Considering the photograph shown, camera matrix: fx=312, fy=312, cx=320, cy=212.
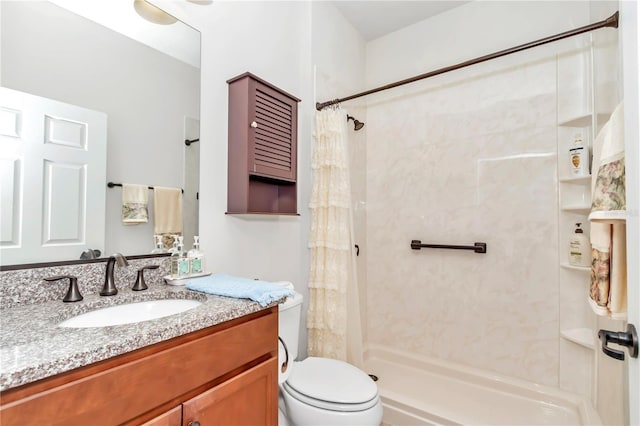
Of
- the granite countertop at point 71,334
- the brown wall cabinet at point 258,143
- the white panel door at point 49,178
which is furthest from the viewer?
the brown wall cabinet at point 258,143

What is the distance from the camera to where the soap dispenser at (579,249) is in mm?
1729

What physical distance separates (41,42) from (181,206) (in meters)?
0.71

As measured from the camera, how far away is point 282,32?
1.93 meters

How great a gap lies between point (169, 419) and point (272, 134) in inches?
51.9

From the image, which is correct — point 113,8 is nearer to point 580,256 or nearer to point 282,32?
point 282,32

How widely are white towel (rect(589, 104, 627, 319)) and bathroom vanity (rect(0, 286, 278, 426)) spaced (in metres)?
0.93

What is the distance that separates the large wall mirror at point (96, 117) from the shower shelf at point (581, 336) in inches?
85.1

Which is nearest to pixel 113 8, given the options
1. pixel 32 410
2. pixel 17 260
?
pixel 17 260

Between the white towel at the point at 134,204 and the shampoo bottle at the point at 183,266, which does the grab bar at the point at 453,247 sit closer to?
the shampoo bottle at the point at 183,266

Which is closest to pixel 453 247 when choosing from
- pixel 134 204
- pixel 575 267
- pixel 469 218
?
pixel 469 218

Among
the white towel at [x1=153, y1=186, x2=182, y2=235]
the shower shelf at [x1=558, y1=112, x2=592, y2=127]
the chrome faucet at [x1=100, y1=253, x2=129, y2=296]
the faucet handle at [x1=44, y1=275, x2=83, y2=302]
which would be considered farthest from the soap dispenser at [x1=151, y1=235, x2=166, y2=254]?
the shower shelf at [x1=558, y1=112, x2=592, y2=127]

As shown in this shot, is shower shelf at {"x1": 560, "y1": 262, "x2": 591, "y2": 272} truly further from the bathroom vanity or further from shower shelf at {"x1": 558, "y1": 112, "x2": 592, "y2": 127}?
the bathroom vanity

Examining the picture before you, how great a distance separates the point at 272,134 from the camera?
1689 mm

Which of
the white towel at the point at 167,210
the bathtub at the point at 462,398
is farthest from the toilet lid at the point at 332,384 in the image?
the white towel at the point at 167,210
